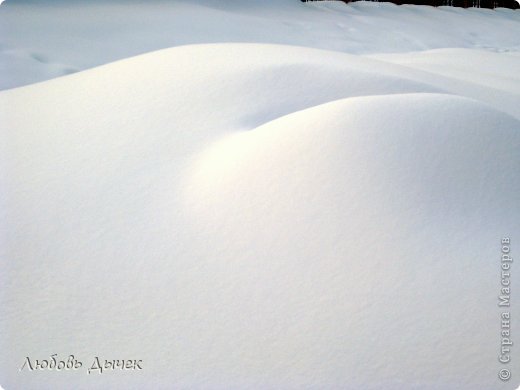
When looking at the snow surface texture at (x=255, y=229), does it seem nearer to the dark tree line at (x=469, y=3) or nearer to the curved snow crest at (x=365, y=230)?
the curved snow crest at (x=365, y=230)

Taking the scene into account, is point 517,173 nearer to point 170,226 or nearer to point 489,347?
point 489,347

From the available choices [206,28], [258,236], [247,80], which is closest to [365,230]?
[258,236]

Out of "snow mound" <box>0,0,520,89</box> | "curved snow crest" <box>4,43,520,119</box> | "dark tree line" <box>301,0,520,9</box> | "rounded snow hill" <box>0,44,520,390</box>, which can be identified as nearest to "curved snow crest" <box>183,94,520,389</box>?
"rounded snow hill" <box>0,44,520,390</box>

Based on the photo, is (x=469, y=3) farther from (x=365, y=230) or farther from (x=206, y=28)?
(x=365, y=230)

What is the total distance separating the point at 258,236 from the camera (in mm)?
1052

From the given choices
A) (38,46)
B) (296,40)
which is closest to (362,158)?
(38,46)

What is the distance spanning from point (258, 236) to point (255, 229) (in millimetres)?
18

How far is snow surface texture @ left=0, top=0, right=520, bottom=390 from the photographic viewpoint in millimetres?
880

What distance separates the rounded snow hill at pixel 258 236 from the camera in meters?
0.88

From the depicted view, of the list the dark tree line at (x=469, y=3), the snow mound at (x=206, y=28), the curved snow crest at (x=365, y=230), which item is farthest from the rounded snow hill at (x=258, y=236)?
the dark tree line at (x=469, y=3)

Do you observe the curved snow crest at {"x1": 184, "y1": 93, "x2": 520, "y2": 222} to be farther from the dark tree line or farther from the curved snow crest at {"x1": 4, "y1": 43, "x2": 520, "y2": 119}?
the dark tree line

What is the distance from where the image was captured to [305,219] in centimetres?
107

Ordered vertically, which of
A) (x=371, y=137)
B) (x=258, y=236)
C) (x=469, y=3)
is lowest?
(x=258, y=236)

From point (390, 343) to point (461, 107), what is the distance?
0.74 meters
